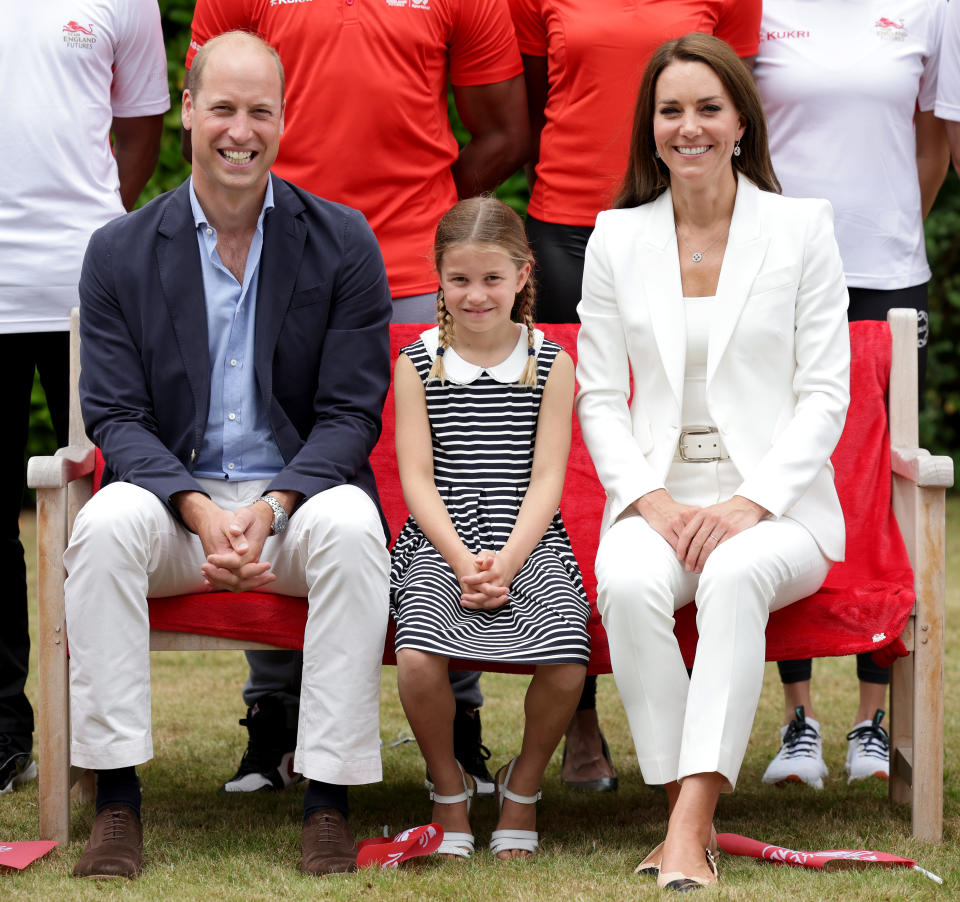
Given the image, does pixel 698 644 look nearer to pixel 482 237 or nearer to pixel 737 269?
pixel 737 269

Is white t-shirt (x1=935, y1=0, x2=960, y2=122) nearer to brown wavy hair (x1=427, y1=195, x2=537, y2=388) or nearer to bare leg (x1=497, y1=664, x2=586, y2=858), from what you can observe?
brown wavy hair (x1=427, y1=195, x2=537, y2=388)

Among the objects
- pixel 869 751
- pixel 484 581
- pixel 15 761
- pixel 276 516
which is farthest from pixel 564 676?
pixel 15 761

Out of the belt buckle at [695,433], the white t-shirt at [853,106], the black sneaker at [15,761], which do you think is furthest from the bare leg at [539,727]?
the white t-shirt at [853,106]

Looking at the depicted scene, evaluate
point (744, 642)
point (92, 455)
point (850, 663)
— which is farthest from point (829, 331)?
point (850, 663)

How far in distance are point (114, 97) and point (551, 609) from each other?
2040 millimetres

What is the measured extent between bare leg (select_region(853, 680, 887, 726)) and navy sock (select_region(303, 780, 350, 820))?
5.93 feet

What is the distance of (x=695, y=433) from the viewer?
3688 millimetres

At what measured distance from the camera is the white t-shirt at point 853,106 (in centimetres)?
427

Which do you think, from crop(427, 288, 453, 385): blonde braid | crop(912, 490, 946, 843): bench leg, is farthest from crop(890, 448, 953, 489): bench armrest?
crop(427, 288, 453, 385): blonde braid

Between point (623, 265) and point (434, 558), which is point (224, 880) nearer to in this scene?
point (434, 558)

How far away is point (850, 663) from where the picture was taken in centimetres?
585

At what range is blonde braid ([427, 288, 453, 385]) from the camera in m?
3.78

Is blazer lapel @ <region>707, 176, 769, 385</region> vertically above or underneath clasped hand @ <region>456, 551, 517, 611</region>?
above

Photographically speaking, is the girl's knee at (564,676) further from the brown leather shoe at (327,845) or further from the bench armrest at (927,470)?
the bench armrest at (927,470)
